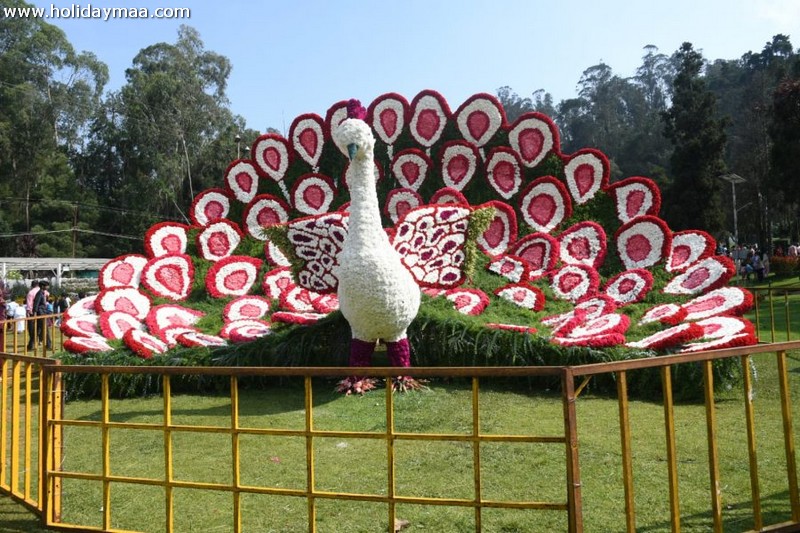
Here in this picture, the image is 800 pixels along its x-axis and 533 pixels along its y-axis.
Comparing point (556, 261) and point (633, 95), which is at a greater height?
point (633, 95)

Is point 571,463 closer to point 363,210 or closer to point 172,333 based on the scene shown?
point 363,210

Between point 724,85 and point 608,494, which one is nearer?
point 608,494

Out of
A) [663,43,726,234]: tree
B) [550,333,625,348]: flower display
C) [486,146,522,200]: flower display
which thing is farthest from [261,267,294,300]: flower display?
[663,43,726,234]: tree

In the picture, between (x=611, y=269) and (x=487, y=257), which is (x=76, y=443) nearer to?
(x=487, y=257)

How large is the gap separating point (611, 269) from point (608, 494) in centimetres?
615

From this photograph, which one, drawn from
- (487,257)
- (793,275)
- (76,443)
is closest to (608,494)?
(76,443)

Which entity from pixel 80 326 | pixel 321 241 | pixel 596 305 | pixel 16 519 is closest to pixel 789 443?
pixel 16 519

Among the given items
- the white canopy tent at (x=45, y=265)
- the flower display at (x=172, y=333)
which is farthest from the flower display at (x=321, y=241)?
the white canopy tent at (x=45, y=265)

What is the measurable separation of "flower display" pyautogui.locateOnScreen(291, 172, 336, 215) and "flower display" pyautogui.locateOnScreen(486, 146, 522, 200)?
263 centimetres

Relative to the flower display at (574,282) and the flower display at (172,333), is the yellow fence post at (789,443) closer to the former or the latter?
the flower display at (574,282)

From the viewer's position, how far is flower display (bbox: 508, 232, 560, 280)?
923cm

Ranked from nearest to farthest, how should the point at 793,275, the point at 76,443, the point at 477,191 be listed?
the point at 76,443 → the point at 477,191 → the point at 793,275

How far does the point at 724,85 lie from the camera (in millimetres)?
52031

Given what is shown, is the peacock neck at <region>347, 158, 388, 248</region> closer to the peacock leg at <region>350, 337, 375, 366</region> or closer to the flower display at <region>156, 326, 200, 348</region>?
the peacock leg at <region>350, 337, 375, 366</region>
